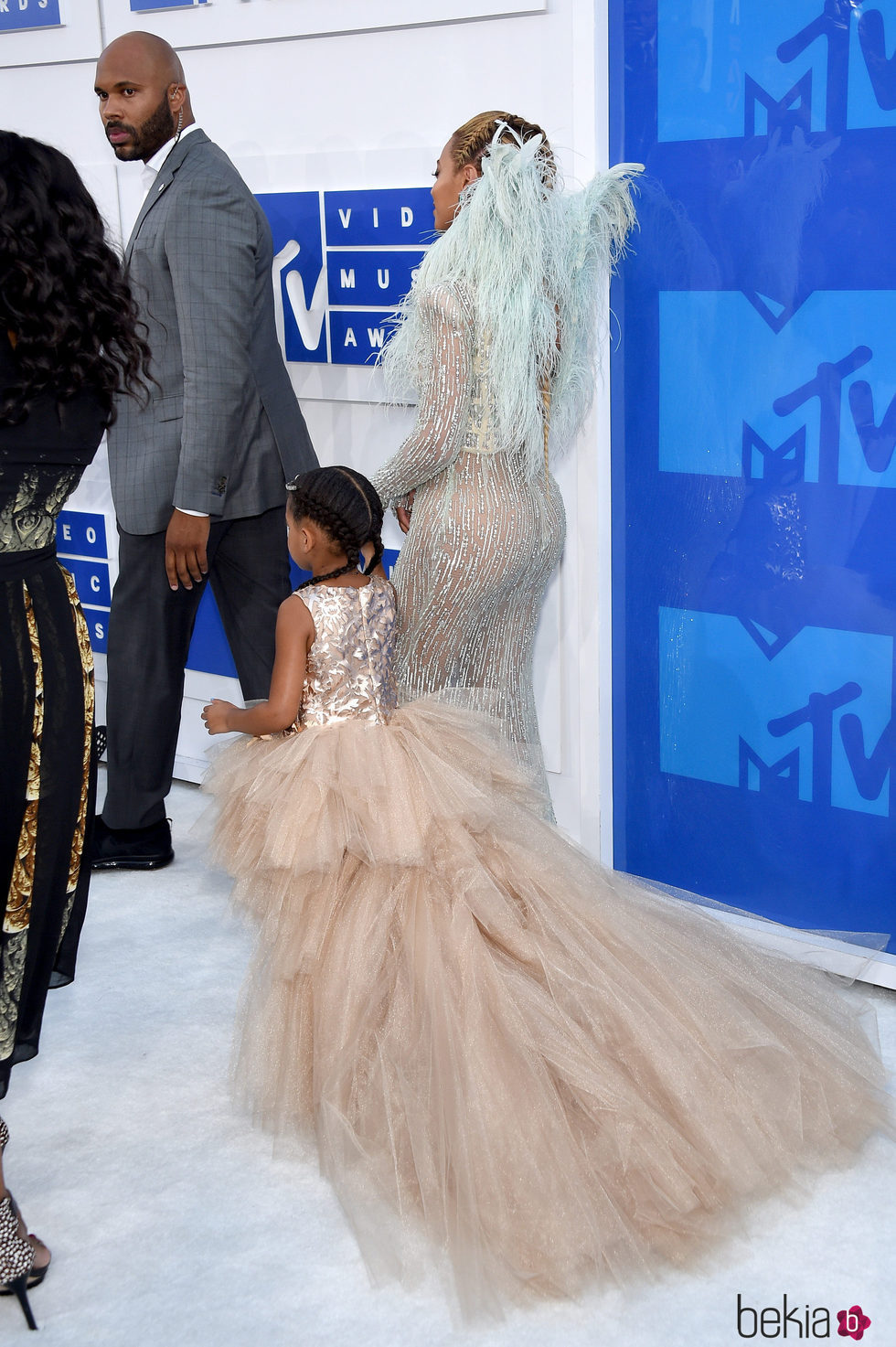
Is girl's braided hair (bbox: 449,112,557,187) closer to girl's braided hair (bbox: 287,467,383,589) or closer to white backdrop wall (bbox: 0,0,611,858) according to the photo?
white backdrop wall (bbox: 0,0,611,858)

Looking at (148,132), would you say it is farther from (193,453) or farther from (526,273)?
(526,273)

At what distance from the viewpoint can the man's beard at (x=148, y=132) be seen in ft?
9.82

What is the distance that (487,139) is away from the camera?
102 inches

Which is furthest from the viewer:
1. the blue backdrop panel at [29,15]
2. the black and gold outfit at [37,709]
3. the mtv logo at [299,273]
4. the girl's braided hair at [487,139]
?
the blue backdrop panel at [29,15]

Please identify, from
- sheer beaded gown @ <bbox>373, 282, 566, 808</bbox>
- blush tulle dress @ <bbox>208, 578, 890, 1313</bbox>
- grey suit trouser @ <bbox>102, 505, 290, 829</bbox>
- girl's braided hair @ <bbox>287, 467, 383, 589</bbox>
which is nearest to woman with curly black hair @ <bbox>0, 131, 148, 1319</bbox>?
blush tulle dress @ <bbox>208, 578, 890, 1313</bbox>

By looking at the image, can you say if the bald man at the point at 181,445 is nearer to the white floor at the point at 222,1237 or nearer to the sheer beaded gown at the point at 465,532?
the sheer beaded gown at the point at 465,532

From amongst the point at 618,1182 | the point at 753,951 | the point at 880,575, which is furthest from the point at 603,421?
the point at 618,1182

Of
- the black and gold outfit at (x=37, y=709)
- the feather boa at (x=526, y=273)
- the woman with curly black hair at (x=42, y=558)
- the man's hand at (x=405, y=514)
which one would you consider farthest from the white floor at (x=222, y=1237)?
the feather boa at (x=526, y=273)

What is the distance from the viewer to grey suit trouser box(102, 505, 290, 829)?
3.19 metres

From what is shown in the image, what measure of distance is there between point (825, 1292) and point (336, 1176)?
710 millimetres

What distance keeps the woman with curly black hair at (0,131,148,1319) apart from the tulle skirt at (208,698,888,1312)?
36cm

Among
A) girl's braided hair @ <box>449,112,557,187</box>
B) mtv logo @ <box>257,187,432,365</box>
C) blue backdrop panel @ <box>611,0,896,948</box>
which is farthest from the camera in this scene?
mtv logo @ <box>257,187,432,365</box>

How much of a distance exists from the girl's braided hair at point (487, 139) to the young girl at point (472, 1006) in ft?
2.38

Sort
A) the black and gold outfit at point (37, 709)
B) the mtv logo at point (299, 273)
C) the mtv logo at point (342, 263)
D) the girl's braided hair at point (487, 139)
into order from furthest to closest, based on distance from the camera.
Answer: the mtv logo at point (299, 273), the mtv logo at point (342, 263), the girl's braided hair at point (487, 139), the black and gold outfit at point (37, 709)
